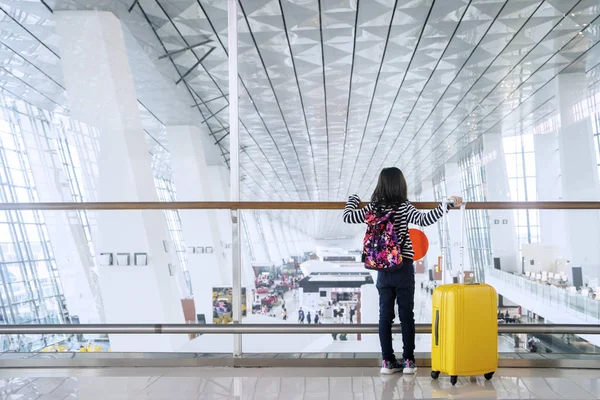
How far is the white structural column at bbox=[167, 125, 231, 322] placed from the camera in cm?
337

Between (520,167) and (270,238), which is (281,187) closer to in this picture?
(270,238)

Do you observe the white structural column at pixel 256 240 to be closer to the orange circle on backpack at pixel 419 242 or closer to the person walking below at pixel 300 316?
the person walking below at pixel 300 316

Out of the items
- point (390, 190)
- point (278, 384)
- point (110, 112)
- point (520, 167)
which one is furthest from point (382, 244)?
point (110, 112)

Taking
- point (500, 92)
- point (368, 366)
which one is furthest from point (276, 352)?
point (500, 92)

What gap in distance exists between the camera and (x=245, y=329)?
311 centimetres

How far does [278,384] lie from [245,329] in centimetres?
48

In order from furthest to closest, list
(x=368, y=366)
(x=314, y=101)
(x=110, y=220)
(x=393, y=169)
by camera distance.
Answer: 1. (x=314, y=101)
2. (x=110, y=220)
3. (x=368, y=366)
4. (x=393, y=169)

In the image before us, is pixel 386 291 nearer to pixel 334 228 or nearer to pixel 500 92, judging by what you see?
pixel 334 228

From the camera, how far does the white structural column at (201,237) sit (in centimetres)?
337

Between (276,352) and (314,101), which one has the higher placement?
(314,101)

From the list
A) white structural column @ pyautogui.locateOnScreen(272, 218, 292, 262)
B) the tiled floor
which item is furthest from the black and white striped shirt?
the tiled floor

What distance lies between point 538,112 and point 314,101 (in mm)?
3357

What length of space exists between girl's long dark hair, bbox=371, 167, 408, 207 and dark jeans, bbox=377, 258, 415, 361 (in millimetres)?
353

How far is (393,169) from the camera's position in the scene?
2.83 metres
